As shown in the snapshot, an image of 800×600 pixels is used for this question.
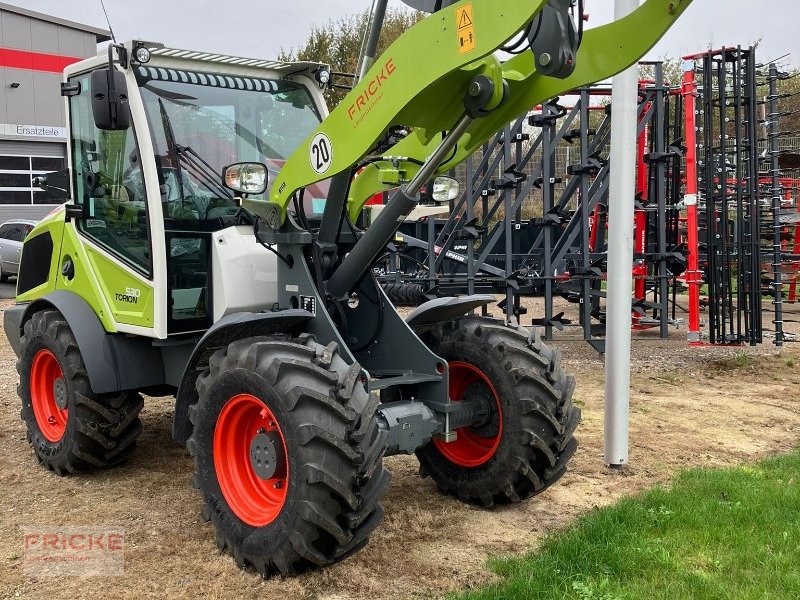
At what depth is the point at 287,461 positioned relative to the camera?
11.2 feet

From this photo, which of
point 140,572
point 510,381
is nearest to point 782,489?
point 510,381

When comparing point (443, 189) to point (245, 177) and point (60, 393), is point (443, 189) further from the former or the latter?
point (60, 393)

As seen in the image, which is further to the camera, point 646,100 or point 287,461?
point 646,100

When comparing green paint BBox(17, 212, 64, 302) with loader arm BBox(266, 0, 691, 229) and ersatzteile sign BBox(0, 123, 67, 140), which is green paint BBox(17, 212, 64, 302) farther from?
ersatzteile sign BBox(0, 123, 67, 140)

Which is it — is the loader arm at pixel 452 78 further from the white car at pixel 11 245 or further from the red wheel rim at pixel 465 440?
the white car at pixel 11 245

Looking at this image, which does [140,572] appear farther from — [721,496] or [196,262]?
[721,496]

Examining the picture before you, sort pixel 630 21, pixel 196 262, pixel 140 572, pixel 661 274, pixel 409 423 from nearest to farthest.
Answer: pixel 630 21, pixel 140 572, pixel 409 423, pixel 196 262, pixel 661 274

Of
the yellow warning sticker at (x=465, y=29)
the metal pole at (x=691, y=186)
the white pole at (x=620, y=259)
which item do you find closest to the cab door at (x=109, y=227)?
the yellow warning sticker at (x=465, y=29)

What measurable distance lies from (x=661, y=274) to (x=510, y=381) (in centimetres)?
595

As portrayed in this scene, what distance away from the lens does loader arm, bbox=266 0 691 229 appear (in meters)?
3.04

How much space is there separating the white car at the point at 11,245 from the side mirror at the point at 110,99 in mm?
14768

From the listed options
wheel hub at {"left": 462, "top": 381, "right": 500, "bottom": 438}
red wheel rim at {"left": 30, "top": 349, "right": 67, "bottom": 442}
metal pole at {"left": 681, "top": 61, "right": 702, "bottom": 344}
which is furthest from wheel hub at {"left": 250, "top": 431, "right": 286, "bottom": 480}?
metal pole at {"left": 681, "top": 61, "right": 702, "bottom": 344}

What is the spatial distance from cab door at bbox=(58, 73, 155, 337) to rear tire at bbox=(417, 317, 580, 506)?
173 cm

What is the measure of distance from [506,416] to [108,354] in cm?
232
